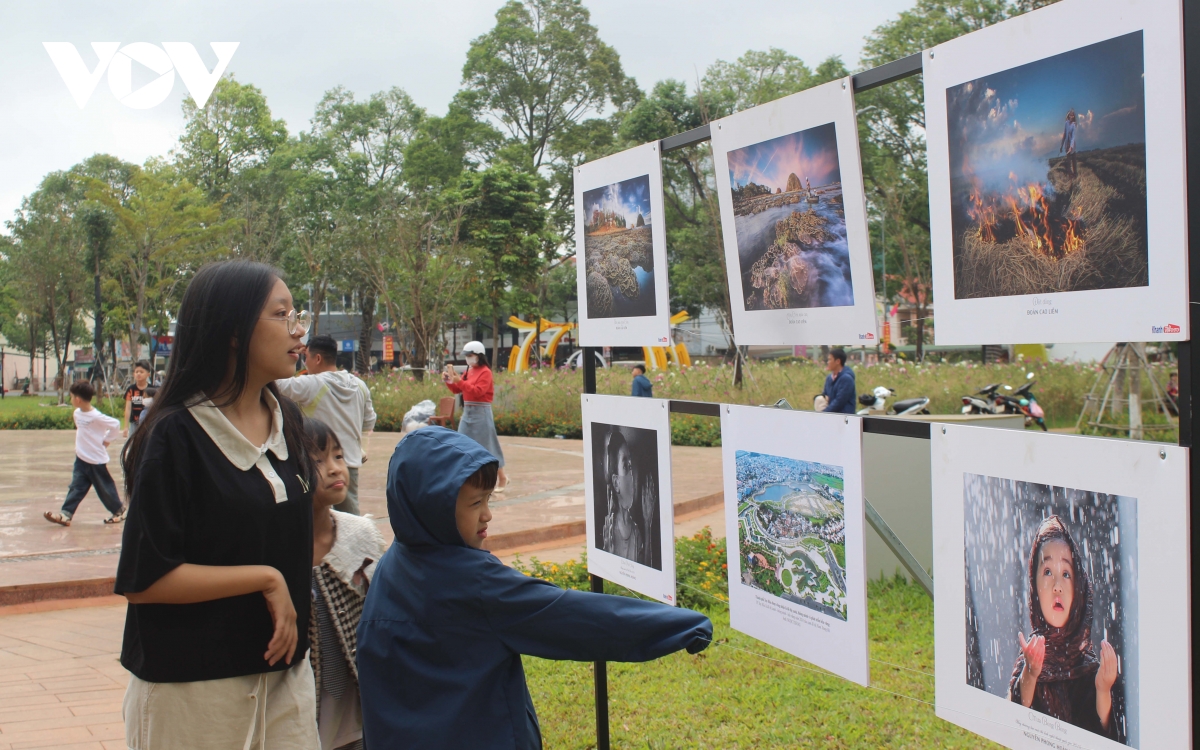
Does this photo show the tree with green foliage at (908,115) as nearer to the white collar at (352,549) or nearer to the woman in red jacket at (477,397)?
the woman in red jacket at (477,397)

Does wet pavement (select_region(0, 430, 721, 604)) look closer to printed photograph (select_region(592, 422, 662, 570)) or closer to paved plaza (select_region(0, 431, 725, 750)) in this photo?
paved plaza (select_region(0, 431, 725, 750))

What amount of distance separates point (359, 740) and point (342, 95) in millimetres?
44899

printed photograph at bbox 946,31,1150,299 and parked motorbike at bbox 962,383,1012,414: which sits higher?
printed photograph at bbox 946,31,1150,299

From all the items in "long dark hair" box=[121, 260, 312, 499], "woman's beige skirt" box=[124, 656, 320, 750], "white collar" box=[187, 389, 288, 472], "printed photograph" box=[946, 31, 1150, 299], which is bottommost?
"woman's beige skirt" box=[124, 656, 320, 750]

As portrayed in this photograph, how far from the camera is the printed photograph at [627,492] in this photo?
112 inches

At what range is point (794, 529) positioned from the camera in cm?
229

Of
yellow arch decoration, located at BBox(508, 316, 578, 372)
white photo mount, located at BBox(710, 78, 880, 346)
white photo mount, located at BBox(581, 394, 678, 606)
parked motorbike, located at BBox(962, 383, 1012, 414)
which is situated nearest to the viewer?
white photo mount, located at BBox(710, 78, 880, 346)

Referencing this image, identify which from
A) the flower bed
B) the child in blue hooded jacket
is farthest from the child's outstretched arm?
→ the flower bed

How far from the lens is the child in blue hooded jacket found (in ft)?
5.27

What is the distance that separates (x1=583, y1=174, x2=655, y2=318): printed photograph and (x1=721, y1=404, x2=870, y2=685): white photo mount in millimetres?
621

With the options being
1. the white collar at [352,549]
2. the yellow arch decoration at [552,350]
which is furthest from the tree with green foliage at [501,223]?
the white collar at [352,549]

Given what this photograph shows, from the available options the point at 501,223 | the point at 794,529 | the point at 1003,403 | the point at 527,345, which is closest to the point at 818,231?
the point at 794,529

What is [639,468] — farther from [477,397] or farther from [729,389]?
[729,389]

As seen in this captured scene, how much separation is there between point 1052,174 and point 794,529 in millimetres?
1063
